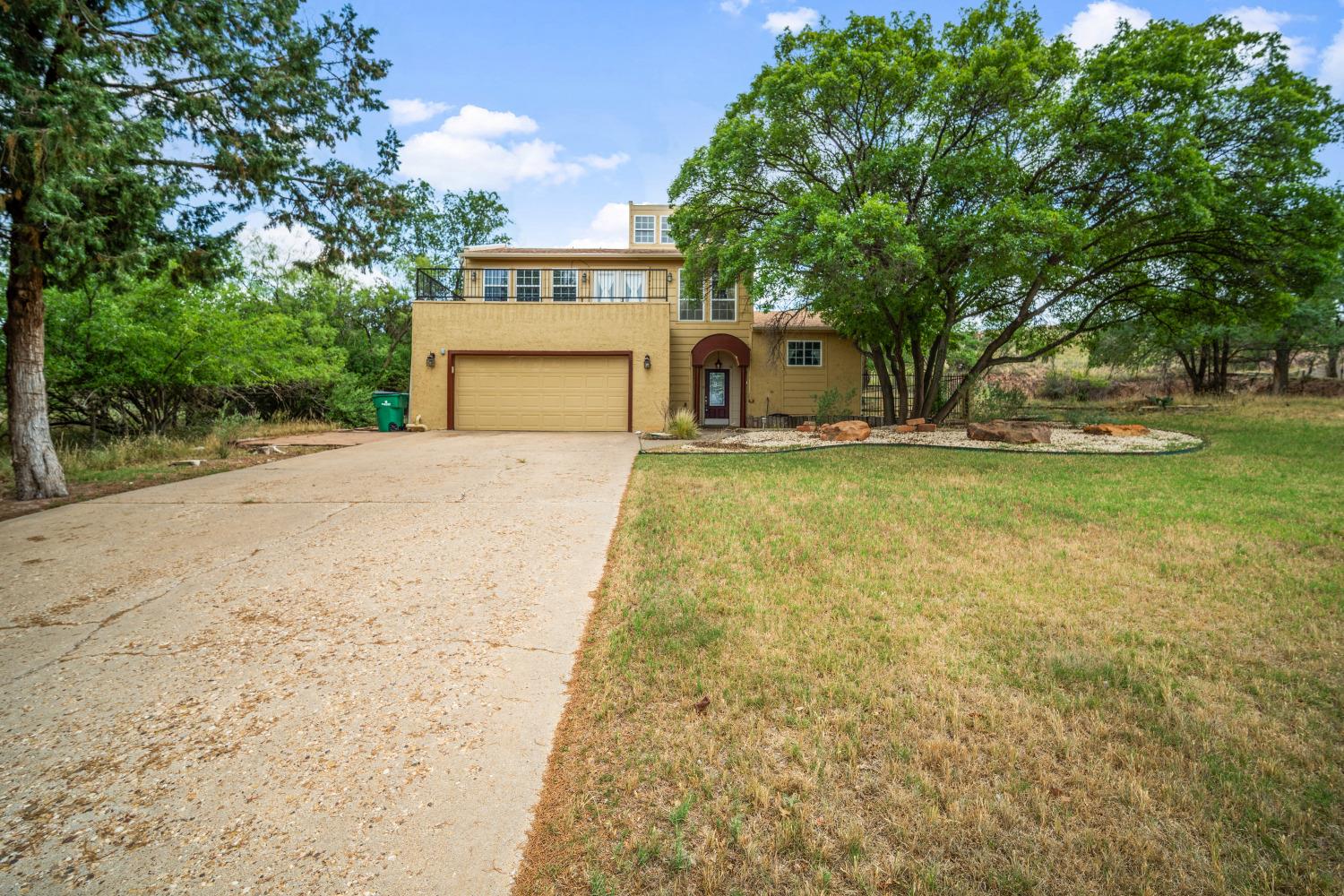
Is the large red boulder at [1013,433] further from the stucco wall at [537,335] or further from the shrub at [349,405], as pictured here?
the shrub at [349,405]

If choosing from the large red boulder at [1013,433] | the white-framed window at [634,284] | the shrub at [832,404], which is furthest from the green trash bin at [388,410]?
the large red boulder at [1013,433]

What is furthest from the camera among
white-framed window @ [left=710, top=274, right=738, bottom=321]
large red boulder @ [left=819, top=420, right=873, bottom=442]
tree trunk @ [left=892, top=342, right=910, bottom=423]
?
white-framed window @ [left=710, top=274, right=738, bottom=321]

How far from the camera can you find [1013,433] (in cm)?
1078

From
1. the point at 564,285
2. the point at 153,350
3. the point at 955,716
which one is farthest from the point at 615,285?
the point at 955,716

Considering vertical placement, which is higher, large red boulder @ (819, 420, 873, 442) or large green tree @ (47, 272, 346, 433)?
large green tree @ (47, 272, 346, 433)

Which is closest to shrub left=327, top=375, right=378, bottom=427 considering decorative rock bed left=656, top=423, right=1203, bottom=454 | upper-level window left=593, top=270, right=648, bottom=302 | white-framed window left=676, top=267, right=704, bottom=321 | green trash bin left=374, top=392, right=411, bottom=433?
green trash bin left=374, top=392, right=411, bottom=433

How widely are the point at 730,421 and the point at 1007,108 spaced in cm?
994

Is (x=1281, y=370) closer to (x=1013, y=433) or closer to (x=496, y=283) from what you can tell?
(x=1013, y=433)

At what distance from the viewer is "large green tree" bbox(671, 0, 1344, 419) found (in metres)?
10.1

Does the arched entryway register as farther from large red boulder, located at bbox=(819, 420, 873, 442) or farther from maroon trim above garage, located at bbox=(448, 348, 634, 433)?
large red boulder, located at bbox=(819, 420, 873, 442)

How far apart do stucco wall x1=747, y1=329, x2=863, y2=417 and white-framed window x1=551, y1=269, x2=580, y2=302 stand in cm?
548

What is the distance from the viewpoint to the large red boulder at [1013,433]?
1065 centimetres

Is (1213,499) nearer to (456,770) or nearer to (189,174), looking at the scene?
(456,770)

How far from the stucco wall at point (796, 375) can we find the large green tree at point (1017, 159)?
4.65m
